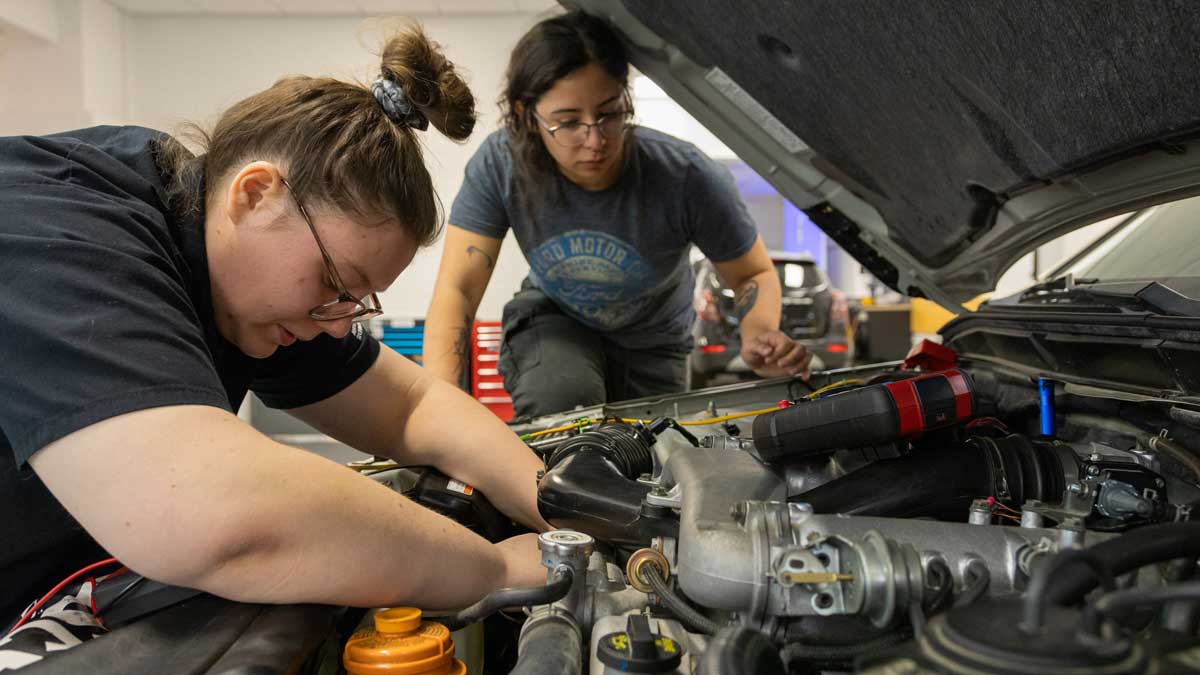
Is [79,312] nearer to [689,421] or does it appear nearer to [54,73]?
[689,421]

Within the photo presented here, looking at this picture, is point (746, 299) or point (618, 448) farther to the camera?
point (746, 299)

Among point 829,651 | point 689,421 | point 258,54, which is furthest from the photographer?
point 258,54

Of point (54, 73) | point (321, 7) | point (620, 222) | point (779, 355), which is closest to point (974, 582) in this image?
point (779, 355)

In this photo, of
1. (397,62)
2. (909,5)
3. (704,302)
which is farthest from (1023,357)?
(704,302)

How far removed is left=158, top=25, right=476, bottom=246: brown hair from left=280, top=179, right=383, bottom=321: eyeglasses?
0.07 feet

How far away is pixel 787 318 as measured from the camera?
6.43 m

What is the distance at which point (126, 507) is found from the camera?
2.52 feet

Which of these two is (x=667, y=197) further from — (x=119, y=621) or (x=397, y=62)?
(x=119, y=621)

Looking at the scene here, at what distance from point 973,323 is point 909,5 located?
87cm

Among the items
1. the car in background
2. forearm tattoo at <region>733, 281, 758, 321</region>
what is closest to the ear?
forearm tattoo at <region>733, 281, 758, 321</region>

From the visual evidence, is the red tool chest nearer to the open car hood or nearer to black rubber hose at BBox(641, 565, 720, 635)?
the open car hood

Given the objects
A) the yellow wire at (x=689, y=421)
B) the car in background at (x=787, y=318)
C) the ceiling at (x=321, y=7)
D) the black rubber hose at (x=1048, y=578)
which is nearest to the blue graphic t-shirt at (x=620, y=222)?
the yellow wire at (x=689, y=421)

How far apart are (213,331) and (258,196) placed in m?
0.22

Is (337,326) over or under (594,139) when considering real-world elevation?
under
